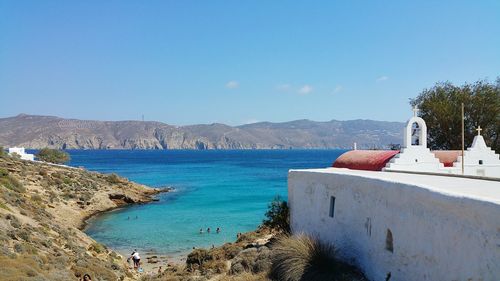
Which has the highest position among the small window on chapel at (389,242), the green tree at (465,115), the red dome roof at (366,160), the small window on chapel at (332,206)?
the green tree at (465,115)

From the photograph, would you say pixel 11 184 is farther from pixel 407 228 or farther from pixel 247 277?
pixel 407 228

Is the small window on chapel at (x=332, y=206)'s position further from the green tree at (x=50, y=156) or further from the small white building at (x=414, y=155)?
the green tree at (x=50, y=156)

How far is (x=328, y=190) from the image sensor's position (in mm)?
15148

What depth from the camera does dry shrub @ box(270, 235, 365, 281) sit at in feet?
39.2

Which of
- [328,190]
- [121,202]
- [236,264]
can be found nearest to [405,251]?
[328,190]

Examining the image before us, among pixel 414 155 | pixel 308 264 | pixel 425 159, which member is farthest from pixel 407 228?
pixel 425 159

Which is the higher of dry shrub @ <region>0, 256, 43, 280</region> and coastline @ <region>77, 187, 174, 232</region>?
dry shrub @ <region>0, 256, 43, 280</region>

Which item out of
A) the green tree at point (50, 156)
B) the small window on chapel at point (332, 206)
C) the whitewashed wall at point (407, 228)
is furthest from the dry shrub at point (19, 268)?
the green tree at point (50, 156)

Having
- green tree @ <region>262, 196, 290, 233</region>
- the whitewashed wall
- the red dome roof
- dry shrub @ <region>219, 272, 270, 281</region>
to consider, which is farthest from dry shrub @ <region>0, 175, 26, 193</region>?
the whitewashed wall

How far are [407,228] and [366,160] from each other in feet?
28.1

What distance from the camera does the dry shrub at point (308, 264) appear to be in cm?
1195

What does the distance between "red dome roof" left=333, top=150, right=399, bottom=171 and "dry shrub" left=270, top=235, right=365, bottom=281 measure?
16.6 feet

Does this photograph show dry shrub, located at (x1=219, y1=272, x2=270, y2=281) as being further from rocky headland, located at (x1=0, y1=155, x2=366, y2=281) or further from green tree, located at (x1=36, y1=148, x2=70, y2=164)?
green tree, located at (x1=36, y1=148, x2=70, y2=164)

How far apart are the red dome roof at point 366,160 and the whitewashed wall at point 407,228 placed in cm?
269
